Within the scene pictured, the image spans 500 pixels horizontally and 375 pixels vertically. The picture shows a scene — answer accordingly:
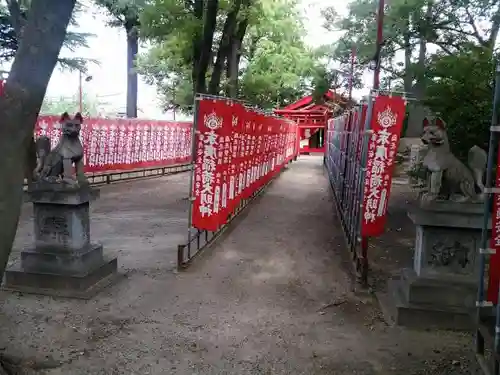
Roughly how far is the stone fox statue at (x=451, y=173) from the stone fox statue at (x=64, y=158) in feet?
13.7

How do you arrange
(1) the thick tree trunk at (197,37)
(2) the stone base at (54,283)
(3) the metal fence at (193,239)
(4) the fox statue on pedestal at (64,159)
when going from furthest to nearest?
(1) the thick tree trunk at (197,37)
(3) the metal fence at (193,239)
(4) the fox statue on pedestal at (64,159)
(2) the stone base at (54,283)

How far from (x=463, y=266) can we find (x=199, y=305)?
9.56 feet

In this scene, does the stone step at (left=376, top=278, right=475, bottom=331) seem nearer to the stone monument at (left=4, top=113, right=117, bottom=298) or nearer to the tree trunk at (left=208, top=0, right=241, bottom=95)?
the stone monument at (left=4, top=113, right=117, bottom=298)

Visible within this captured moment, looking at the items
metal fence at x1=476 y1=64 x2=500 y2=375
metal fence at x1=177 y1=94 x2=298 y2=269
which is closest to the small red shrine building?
metal fence at x1=177 y1=94 x2=298 y2=269

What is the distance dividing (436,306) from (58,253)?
440 cm

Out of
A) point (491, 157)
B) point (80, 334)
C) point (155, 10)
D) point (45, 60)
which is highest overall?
point (155, 10)

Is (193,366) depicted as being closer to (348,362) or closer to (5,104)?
(348,362)

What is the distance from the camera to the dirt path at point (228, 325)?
13.8ft

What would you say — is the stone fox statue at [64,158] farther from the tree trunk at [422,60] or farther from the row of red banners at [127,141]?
the row of red banners at [127,141]

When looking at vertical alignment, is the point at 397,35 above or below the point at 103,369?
above

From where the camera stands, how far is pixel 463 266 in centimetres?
511

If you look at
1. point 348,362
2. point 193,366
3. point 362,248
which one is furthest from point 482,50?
point 193,366

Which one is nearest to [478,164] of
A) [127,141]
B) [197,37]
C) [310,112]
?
[197,37]

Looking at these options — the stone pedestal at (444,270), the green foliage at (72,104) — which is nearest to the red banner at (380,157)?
the stone pedestal at (444,270)
